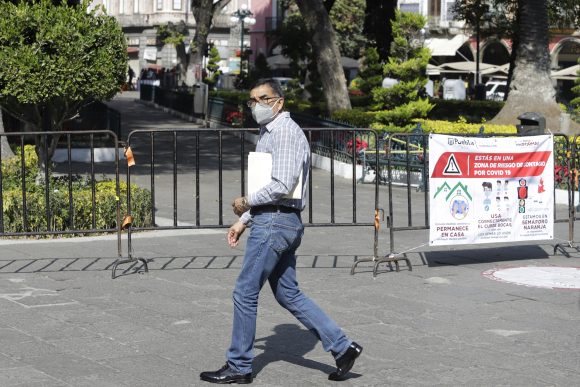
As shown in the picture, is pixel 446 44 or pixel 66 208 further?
pixel 446 44

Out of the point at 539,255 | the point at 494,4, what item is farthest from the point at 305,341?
the point at 494,4

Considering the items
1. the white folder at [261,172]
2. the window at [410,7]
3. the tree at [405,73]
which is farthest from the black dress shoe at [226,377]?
the window at [410,7]

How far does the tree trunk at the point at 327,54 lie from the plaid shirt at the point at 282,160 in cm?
2166

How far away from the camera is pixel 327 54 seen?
2853 cm

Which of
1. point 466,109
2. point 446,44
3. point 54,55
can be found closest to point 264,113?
point 54,55

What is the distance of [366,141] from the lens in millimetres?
21391

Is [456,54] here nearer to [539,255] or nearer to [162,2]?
[162,2]

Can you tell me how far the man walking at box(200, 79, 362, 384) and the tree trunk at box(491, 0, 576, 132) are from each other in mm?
17997

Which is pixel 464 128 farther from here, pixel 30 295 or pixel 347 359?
pixel 347 359

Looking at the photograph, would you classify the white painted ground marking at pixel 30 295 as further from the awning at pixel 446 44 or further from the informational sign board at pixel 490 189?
the awning at pixel 446 44

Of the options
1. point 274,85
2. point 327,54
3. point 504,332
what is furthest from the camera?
point 327,54

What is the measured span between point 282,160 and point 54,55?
739 cm

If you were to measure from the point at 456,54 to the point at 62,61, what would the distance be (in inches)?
2196

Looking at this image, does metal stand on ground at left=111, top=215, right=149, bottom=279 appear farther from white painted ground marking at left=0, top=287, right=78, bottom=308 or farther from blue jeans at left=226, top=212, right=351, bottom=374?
blue jeans at left=226, top=212, right=351, bottom=374
